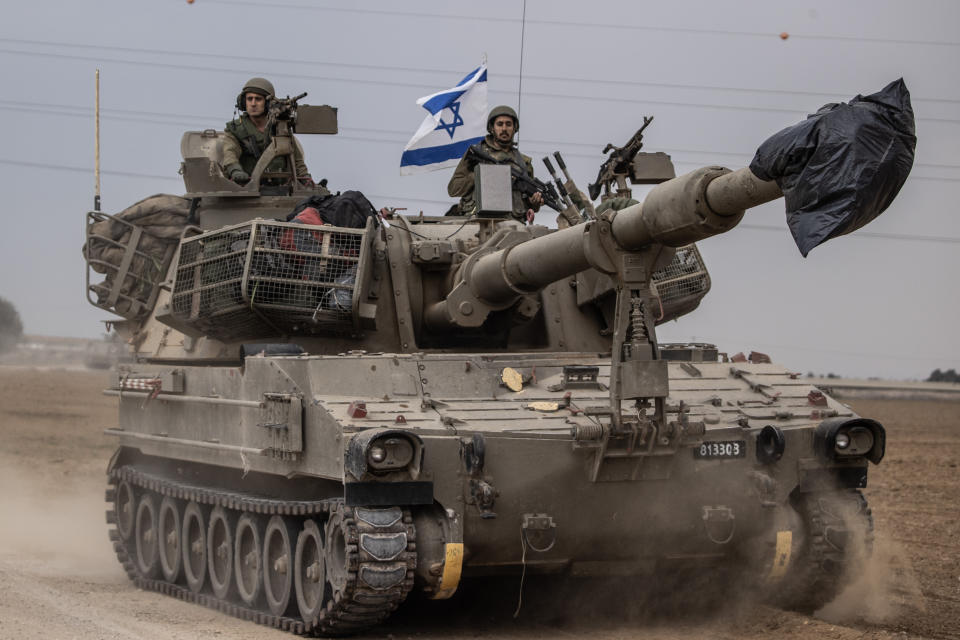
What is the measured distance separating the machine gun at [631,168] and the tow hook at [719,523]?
4269 mm

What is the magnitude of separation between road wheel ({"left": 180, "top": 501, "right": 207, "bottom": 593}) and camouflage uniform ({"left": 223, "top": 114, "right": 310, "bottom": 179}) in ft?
11.4

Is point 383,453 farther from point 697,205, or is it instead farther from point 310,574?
point 697,205

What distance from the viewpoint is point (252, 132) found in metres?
15.5

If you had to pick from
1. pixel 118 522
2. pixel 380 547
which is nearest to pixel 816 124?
pixel 380 547

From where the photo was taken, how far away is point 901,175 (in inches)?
346

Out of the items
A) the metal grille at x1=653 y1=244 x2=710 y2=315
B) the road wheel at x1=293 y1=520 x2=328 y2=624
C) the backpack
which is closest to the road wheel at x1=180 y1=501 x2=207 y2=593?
the road wheel at x1=293 y1=520 x2=328 y2=624

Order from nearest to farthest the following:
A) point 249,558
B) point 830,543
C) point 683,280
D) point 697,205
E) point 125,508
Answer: point 697,205 < point 830,543 < point 249,558 < point 683,280 < point 125,508

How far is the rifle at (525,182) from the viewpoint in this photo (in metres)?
15.3

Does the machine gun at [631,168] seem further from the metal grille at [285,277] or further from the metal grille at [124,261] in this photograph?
the metal grille at [124,261]

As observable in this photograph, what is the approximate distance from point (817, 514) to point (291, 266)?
4.79 m

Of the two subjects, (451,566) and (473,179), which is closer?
(451,566)

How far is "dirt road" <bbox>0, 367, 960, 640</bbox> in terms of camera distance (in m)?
11.5

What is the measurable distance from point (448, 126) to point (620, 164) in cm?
367

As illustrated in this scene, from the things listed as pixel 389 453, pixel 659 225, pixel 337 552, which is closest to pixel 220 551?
pixel 337 552
